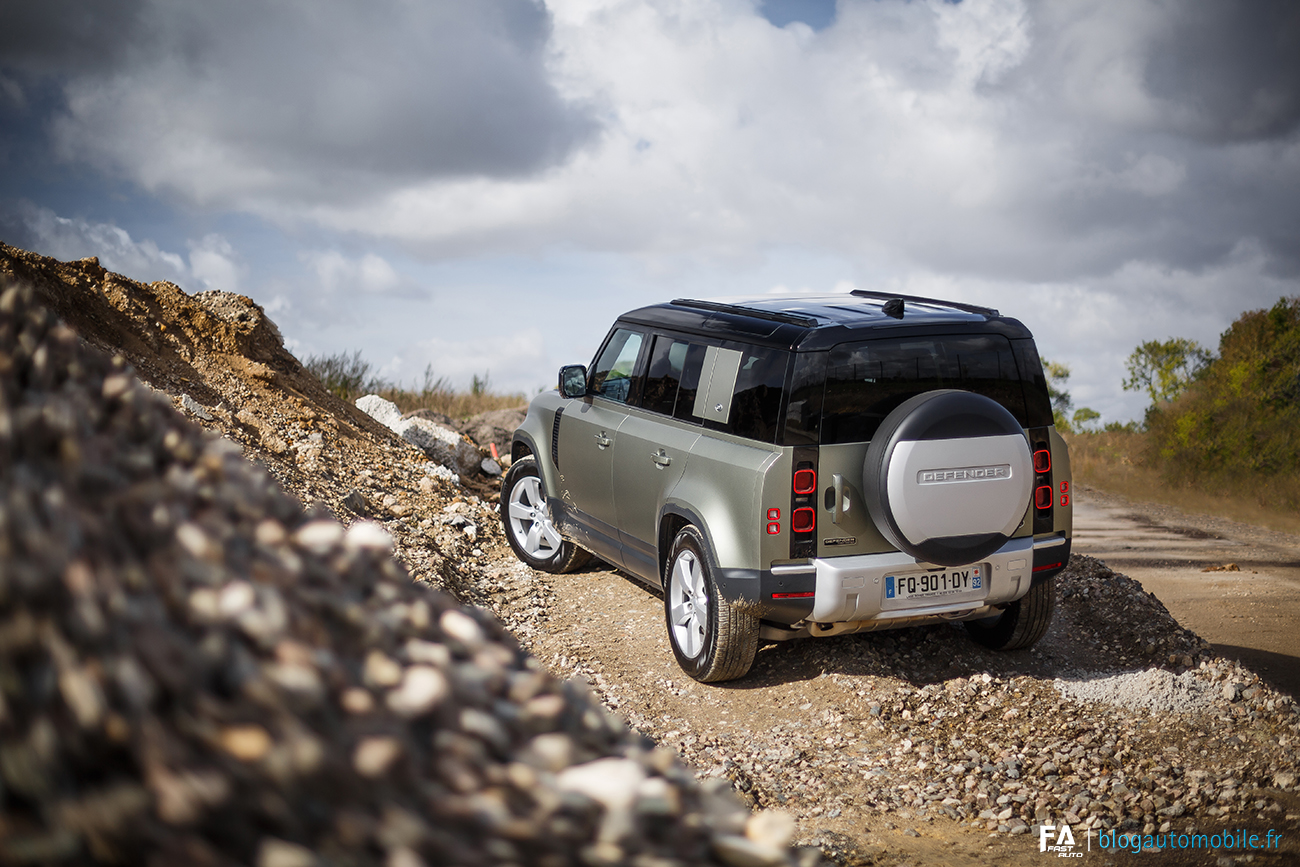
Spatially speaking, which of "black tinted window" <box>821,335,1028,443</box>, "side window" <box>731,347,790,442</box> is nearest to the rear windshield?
"black tinted window" <box>821,335,1028,443</box>

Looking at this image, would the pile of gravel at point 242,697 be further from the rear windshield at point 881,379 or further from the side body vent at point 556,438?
the side body vent at point 556,438

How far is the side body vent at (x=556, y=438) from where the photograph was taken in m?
7.53

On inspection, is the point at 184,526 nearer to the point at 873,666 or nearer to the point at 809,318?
the point at 809,318

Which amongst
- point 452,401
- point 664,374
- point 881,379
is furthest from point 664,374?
point 452,401

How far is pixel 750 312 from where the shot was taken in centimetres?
571

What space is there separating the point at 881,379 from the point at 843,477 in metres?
0.62

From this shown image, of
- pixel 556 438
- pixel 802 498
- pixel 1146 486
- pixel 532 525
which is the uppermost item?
pixel 556 438

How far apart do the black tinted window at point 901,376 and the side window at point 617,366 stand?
2012mm

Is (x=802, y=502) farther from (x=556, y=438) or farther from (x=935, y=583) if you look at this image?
(x=556, y=438)

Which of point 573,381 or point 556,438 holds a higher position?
point 573,381

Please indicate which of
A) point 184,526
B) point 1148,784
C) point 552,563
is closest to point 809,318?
point 1148,784

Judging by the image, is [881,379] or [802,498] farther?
[881,379]

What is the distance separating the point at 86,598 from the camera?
46.3 inches

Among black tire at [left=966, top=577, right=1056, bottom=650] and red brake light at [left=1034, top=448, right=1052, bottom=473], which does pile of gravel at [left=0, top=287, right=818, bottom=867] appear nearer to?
red brake light at [left=1034, top=448, right=1052, bottom=473]
